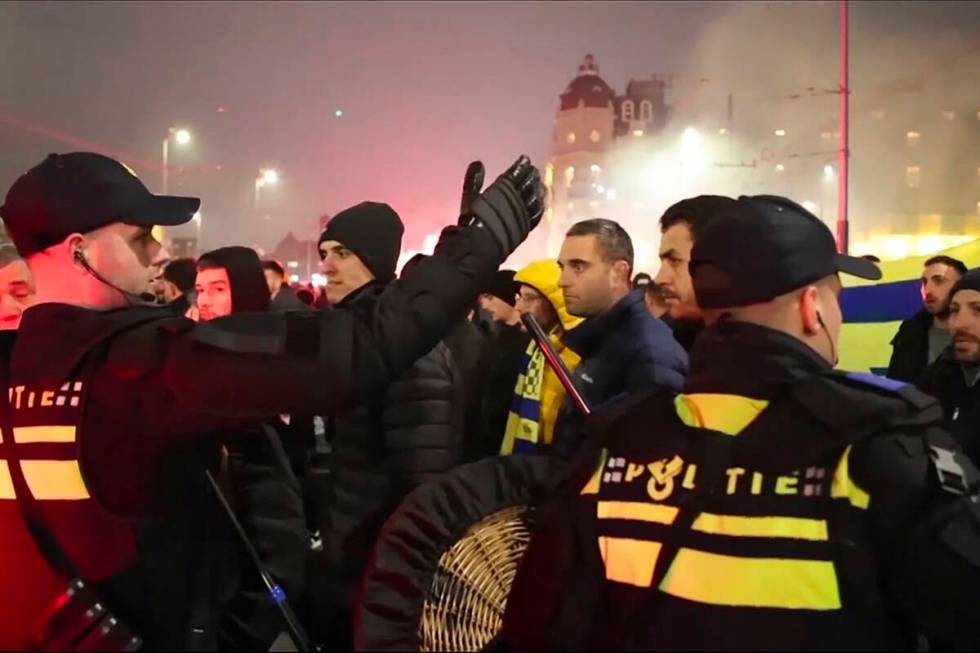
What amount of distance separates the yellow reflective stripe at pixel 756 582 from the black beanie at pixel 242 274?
15.1 feet

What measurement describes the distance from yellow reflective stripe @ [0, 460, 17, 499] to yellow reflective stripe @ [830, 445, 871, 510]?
1814 mm

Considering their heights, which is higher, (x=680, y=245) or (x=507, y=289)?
(x=680, y=245)

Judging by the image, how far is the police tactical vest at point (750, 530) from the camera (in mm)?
1770

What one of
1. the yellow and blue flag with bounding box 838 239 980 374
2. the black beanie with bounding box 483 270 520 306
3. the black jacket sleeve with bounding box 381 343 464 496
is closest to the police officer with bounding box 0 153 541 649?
the black jacket sleeve with bounding box 381 343 464 496

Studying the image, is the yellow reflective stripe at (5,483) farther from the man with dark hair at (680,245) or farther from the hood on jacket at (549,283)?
the hood on jacket at (549,283)

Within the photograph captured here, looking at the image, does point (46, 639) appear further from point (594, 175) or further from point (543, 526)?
point (594, 175)

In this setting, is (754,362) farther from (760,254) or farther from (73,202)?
(73,202)

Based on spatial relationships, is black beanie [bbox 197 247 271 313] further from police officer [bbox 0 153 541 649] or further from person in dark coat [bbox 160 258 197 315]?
police officer [bbox 0 153 541 649]

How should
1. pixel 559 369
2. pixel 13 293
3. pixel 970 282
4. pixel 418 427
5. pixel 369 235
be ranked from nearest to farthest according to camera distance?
pixel 559 369 → pixel 418 427 → pixel 13 293 → pixel 369 235 → pixel 970 282

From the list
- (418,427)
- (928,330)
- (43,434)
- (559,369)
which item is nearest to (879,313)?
(928,330)

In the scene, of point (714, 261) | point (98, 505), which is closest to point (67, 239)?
point (98, 505)

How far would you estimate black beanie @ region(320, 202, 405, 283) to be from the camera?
434 cm

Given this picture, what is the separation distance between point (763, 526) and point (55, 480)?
1566 mm

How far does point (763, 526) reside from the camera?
1.82 metres
